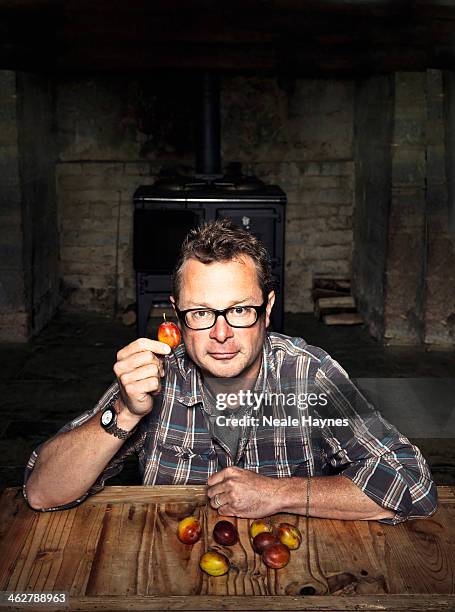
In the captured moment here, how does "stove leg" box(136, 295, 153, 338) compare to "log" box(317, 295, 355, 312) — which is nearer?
"stove leg" box(136, 295, 153, 338)

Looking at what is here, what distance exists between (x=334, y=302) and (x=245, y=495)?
6022 millimetres

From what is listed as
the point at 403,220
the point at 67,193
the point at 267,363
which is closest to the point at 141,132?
the point at 67,193

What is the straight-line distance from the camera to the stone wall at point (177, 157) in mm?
8031

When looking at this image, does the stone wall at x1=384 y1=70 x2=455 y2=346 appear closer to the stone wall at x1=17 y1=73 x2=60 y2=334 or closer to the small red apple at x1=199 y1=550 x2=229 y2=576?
the stone wall at x1=17 y1=73 x2=60 y2=334

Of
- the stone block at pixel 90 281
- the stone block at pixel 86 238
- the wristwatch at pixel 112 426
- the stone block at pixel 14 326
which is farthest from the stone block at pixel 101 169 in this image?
the wristwatch at pixel 112 426

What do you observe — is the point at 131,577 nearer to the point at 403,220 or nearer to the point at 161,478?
the point at 161,478

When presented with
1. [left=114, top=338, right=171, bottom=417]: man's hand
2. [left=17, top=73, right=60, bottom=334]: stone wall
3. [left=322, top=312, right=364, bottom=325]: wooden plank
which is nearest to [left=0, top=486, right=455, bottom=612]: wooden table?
[left=114, top=338, right=171, bottom=417]: man's hand

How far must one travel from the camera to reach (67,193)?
27.0 ft

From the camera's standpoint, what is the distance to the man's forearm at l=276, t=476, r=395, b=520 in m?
2.25

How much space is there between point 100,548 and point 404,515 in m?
0.86

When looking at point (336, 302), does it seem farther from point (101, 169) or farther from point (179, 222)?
point (101, 169)

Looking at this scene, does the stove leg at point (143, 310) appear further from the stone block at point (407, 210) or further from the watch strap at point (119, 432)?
the watch strap at point (119, 432)

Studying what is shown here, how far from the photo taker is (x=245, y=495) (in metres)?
2.25

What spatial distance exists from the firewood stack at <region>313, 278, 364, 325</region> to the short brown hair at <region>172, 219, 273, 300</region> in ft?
17.9
